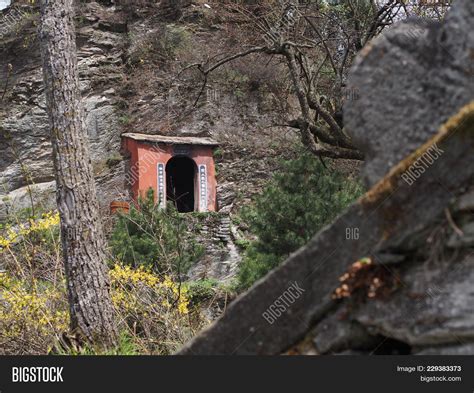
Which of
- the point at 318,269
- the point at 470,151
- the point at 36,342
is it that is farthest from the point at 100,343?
the point at 470,151

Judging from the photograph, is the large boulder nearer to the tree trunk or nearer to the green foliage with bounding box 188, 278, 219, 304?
the tree trunk

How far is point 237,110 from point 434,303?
65.5ft

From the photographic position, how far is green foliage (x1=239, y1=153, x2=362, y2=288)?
9898 mm

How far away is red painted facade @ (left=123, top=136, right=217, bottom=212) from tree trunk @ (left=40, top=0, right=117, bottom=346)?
42.4 feet

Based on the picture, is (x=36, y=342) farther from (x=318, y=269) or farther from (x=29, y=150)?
(x=29, y=150)

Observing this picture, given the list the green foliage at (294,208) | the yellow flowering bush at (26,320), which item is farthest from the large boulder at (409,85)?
the green foliage at (294,208)

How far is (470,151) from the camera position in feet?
5.90

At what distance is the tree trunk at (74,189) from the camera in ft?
18.2

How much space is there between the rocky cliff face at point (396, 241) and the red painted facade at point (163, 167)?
1698cm

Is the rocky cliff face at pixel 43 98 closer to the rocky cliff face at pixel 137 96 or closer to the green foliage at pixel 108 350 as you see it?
the rocky cliff face at pixel 137 96

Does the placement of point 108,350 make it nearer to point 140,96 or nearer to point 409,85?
Result: point 409,85

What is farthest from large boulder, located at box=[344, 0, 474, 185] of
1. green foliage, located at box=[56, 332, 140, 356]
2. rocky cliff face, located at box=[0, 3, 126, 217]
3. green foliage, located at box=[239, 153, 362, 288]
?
rocky cliff face, located at box=[0, 3, 126, 217]

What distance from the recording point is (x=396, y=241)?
1815 mm

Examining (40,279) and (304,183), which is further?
(304,183)
